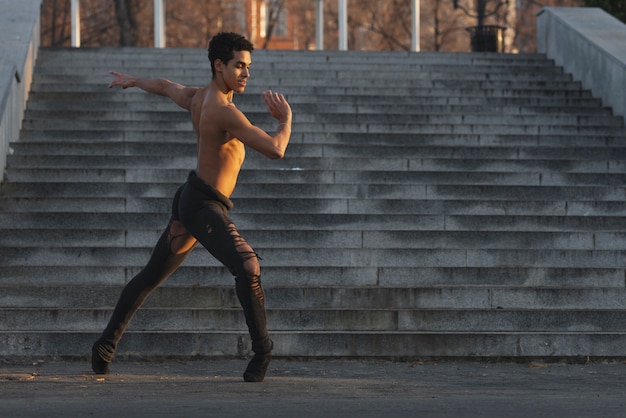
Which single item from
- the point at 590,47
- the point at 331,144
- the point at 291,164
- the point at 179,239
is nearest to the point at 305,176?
the point at 291,164

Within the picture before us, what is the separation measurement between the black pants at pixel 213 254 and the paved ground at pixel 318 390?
27cm

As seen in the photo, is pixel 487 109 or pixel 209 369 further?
pixel 487 109

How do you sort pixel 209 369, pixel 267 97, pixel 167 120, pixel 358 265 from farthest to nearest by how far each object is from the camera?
pixel 167 120 < pixel 358 265 < pixel 209 369 < pixel 267 97

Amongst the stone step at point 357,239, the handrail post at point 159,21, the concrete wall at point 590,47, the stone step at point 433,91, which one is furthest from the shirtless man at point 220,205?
the handrail post at point 159,21

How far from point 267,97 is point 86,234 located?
4166 mm

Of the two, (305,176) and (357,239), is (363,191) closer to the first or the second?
(305,176)

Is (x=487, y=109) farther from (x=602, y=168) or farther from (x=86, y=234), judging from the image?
(x=86, y=234)

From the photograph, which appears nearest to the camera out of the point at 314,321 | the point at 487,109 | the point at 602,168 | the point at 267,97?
the point at 267,97

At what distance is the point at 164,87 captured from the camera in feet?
26.1

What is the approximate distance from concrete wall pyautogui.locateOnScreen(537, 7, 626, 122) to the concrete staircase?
0.27 meters

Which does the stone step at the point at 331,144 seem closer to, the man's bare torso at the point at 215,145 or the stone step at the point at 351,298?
the stone step at the point at 351,298

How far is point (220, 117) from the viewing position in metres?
7.52

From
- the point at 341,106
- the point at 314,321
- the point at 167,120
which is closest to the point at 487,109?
the point at 341,106

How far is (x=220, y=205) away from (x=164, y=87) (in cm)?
84
